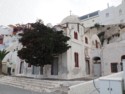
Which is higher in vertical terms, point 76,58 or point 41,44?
point 41,44

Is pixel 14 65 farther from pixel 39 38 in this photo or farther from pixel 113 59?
pixel 113 59

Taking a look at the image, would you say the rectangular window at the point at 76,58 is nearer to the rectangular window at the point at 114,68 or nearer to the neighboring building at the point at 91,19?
the rectangular window at the point at 114,68

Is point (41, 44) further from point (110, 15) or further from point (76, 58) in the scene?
point (110, 15)

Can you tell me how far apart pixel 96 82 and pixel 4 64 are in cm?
2524

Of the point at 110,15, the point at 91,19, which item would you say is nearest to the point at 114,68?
the point at 110,15

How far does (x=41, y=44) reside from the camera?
18469 millimetres

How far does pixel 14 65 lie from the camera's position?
30.8 m

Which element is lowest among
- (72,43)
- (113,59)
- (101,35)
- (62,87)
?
(62,87)

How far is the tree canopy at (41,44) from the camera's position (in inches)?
732

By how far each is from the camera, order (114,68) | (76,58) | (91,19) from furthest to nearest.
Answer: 1. (91,19)
2. (114,68)
3. (76,58)

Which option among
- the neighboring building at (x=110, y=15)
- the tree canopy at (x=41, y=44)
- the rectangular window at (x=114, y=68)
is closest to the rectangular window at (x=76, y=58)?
the tree canopy at (x=41, y=44)

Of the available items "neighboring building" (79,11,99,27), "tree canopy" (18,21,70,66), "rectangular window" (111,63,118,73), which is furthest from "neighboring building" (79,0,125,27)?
"tree canopy" (18,21,70,66)

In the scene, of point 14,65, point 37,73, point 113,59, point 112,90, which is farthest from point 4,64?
point 112,90

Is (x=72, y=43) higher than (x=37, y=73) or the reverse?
higher
